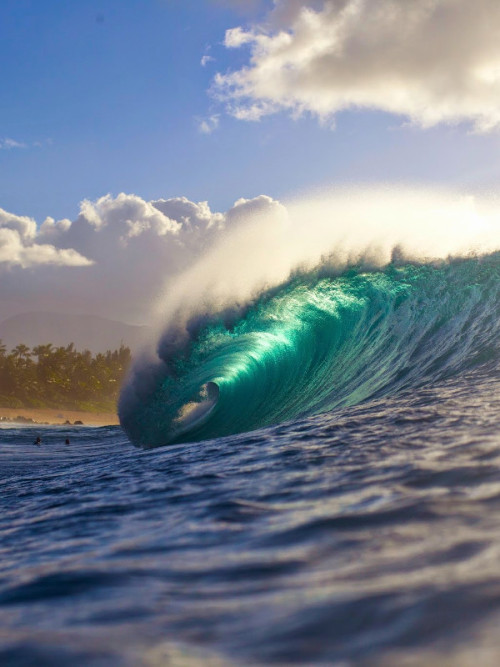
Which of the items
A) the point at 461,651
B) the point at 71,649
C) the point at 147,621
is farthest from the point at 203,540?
the point at 461,651

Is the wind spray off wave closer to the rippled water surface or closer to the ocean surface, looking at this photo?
the ocean surface

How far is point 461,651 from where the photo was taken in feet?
5.40

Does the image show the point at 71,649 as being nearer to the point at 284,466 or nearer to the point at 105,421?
the point at 284,466

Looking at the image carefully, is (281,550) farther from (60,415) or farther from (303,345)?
(60,415)

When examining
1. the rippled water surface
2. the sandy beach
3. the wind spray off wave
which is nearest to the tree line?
the sandy beach

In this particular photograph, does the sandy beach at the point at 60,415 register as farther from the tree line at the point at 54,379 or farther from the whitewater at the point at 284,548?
the whitewater at the point at 284,548

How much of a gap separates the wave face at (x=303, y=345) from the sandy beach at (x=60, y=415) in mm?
66043

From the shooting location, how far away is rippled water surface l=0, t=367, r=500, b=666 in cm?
185

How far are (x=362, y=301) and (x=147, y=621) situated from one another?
13.2 metres

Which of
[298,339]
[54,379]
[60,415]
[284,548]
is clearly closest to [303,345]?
[298,339]

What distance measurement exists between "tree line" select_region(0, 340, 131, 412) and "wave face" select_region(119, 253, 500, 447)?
79015 millimetres

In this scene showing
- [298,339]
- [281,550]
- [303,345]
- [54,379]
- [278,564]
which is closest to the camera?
[278,564]

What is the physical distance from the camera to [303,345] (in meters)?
15.6

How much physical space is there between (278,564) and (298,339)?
43.8 ft
